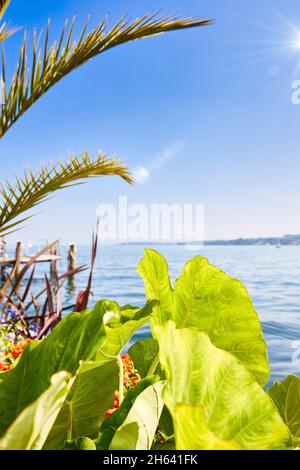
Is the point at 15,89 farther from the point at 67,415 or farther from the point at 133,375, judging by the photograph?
the point at 67,415

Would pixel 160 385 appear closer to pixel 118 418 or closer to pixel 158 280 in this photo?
pixel 118 418

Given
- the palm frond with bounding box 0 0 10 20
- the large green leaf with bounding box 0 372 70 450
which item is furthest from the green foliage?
the palm frond with bounding box 0 0 10 20

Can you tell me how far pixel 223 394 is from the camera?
0.32 m

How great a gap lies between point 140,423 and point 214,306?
0.20 m

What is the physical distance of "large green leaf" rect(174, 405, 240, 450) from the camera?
0.23 metres

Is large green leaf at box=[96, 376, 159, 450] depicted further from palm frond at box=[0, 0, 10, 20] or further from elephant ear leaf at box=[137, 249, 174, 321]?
palm frond at box=[0, 0, 10, 20]

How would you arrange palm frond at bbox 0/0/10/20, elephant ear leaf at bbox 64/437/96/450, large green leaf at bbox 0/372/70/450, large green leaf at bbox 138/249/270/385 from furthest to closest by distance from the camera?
1. palm frond at bbox 0/0/10/20
2. large green leaf at bbox 138/249/270/385
3. elephant ear leaf at bbox 64/437/96/450
4. large green leaf at bbox 0/372/70/450

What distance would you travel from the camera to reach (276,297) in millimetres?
15703

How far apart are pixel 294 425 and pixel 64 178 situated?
312 centimetres

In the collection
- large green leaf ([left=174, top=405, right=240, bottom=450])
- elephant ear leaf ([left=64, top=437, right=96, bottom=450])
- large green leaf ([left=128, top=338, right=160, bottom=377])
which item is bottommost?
elephant ear leaf ([left=64, top=437, right=96, bottom=450])

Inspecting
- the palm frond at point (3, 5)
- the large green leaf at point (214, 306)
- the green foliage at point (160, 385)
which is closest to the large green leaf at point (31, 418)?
the green foliage at point (160, 385)

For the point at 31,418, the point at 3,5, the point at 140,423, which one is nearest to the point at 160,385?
the point at 140,423
